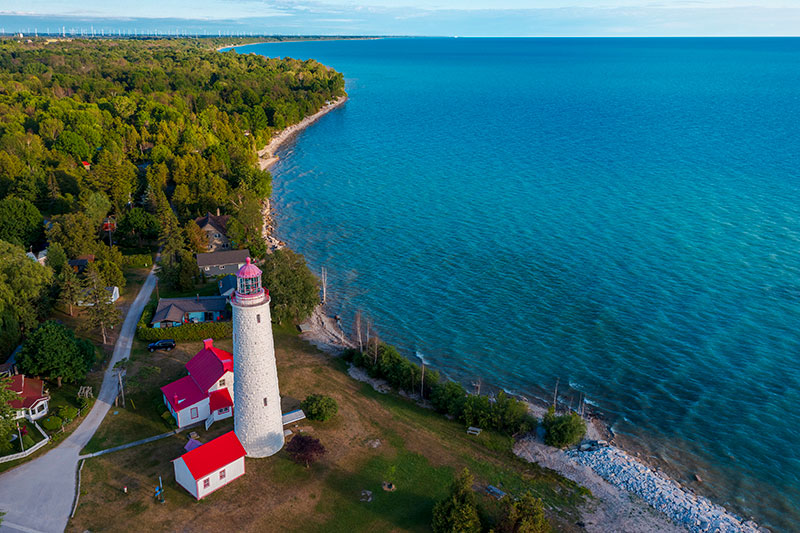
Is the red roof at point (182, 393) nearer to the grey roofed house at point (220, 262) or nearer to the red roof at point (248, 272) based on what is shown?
Answer: the red roof at point (248, 272)

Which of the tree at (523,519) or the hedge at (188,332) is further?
the hedge at (188,332)

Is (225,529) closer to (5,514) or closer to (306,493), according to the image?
(306,493)

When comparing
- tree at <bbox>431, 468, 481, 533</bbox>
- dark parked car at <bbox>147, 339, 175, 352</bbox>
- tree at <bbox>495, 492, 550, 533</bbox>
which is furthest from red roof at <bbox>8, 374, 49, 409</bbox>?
tree at <bbox>495, 492, 550, 533</bbox>

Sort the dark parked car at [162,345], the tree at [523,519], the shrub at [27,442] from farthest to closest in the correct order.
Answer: the dark parked car at [162,345] < the shrub at [27,442] < the tree at [523,519]

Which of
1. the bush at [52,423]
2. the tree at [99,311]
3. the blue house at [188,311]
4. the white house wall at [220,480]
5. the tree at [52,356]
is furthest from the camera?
the blue house at [188,311]

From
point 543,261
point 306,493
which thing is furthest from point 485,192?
point 306,493

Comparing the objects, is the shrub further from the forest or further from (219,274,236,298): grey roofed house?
(219,274,236,298): grey roofed house

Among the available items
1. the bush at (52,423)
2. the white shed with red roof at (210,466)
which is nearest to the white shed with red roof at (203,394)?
the white shed with red roof at (210,466)

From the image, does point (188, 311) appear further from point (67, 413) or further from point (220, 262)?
point (67, 413)
